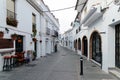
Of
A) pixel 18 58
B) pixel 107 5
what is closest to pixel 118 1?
pixel 107 5

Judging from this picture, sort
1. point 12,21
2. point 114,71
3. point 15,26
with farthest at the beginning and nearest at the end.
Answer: point 15,26 < point 12,21 < point 114,71

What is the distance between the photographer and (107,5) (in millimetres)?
11047

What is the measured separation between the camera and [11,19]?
12266mm

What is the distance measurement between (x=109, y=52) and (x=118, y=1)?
3.68m

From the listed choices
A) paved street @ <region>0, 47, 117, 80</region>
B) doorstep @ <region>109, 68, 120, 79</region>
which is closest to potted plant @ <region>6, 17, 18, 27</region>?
paved street @ <region>0, 47, 117, 80</region>

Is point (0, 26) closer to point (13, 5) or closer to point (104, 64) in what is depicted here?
point (13, 5)

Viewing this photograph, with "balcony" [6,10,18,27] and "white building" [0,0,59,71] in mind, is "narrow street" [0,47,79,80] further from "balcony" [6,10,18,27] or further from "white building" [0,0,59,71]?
"balcony" [6,10,18,27]

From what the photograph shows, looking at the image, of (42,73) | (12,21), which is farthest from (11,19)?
(42,73)

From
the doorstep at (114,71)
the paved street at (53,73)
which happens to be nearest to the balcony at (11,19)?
the paved street at (53,73)

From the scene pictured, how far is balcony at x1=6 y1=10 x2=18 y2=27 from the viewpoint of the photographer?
11922 mm

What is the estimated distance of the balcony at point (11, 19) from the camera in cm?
1192

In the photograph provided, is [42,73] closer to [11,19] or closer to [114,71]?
[114,71]

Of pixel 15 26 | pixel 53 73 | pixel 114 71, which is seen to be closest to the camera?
pixel 114 71

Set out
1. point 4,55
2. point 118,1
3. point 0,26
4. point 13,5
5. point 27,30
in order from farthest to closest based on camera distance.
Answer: point 27,30, point 13,5, point 4,55, point 0,26, point 118,1
